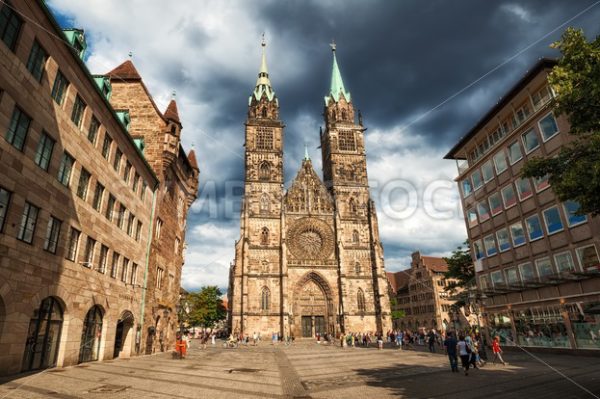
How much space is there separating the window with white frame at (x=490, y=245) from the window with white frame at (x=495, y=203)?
1.95 metres

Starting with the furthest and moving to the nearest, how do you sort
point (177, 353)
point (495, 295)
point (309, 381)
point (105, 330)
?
1. point (495, 295)
2. point (177, 353)
3. point (105, 330)
4. point (309, 381)

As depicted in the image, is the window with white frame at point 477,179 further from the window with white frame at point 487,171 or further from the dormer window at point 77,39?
the dormer window at point 77,39

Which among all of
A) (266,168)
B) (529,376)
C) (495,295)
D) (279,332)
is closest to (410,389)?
(529,376)

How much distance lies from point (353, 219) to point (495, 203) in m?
28.0

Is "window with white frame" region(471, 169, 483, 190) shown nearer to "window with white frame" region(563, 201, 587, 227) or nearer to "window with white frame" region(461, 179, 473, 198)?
"window with white frame" region(461, 179, 473, 198)

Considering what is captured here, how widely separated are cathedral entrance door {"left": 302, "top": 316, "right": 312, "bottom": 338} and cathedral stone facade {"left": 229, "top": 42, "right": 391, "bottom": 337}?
0.43 ft

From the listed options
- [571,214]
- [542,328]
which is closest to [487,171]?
[571,214]

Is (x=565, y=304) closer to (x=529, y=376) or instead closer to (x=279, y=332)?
(x=529, y=376)

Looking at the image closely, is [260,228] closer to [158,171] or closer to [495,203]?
[158,171]

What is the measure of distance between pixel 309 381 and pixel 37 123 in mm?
12056

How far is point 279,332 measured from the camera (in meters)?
46.3

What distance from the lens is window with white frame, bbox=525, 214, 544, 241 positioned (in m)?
23.2

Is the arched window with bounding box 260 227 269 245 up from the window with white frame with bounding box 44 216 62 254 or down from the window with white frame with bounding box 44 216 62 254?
up

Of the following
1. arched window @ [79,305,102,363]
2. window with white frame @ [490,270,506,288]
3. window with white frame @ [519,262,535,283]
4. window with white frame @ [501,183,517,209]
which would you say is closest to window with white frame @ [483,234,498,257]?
window with white frame @ [490,270,506,288]
